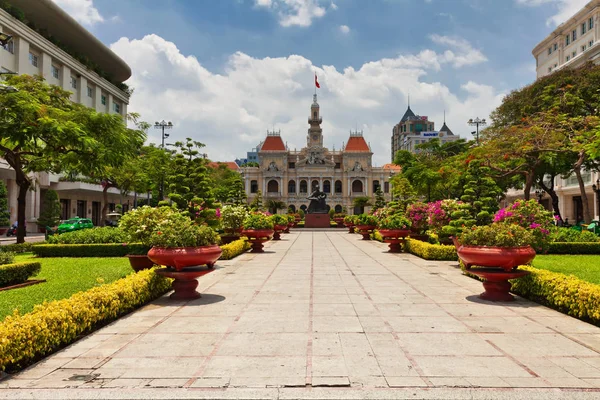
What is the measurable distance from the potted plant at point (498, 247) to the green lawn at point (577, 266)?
2.62 metres

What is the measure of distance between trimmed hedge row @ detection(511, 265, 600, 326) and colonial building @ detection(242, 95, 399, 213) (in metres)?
89.6

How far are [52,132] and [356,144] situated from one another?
3639 inches

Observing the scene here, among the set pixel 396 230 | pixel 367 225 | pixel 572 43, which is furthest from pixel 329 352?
pixel 572 43

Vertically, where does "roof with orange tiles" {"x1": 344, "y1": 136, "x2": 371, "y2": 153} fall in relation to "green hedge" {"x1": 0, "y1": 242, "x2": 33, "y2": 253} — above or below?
above

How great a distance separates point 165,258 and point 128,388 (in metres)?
4.06

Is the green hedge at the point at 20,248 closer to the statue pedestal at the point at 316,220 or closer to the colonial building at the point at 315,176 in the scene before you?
the statue pedestal at the point at 316,220

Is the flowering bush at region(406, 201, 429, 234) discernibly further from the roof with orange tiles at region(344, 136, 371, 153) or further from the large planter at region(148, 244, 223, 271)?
the roof with orange tiles at region(344, 136, 371, 153)

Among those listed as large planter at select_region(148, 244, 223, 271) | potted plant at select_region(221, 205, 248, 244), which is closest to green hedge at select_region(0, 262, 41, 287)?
large planter at select_region(148, 244, 223, 271)

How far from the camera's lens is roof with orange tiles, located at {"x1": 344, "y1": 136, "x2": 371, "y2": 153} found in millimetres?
103812

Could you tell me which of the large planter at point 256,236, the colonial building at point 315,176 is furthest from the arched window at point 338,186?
the large planter at point 256,236

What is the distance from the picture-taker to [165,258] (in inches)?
318

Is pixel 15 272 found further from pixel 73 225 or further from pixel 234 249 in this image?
pixel 73 225

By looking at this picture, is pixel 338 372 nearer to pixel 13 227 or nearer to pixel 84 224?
pixel 84 224

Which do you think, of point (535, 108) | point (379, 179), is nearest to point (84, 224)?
point (535, 108)
